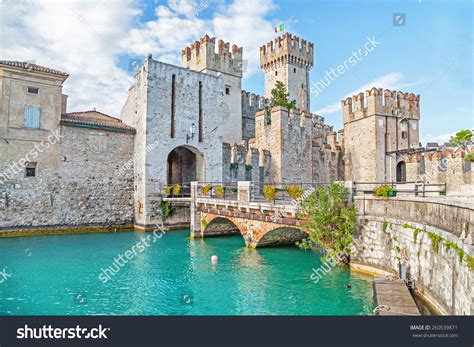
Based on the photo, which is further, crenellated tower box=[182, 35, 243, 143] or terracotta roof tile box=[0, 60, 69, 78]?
crenellated tower box=[182, 35, 243, 143]

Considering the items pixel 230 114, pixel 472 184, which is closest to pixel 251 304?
pixel 472 184

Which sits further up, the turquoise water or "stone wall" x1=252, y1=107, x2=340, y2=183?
"stone wall" x1=252, y1=107, x2=340, y2=183

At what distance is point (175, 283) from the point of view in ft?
32.4

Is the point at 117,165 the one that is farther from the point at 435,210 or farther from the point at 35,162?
the point at 435,210

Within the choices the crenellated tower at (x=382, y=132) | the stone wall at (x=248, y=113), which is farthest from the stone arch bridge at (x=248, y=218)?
the stone wall at (x=248, y=113)

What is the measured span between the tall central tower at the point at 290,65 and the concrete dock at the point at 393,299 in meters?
35.6

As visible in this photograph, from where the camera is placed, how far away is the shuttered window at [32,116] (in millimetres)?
→ 18406

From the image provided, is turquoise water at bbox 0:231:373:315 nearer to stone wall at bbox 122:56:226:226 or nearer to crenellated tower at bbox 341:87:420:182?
stone wall at bbox 122:56:226:226

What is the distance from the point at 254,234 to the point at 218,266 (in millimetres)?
2911

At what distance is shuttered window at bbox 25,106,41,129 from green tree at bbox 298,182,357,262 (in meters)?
15.5

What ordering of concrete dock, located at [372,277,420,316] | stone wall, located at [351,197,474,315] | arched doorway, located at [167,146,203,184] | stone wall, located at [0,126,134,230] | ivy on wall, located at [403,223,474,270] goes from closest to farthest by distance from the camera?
ivy on wall, located at [403,223,474,270] < stone wall, located at [351,197,474,315] < concrete dock, located at [372,277,420,316] < stone wall, located at [0,126,134,230] < arched doorway, located at [167,146,203,184]


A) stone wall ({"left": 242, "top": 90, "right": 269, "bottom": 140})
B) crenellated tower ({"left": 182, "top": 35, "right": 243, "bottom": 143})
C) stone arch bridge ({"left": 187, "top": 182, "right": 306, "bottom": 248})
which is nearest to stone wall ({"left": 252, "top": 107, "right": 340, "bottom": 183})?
crenellated tower ({"left": 182, "top": 35, "right": 243, "bottom": 143})

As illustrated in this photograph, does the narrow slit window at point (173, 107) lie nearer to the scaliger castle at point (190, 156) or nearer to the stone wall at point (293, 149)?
the scaliger castle at point (190, 156)

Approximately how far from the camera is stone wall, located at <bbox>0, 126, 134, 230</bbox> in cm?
1830
